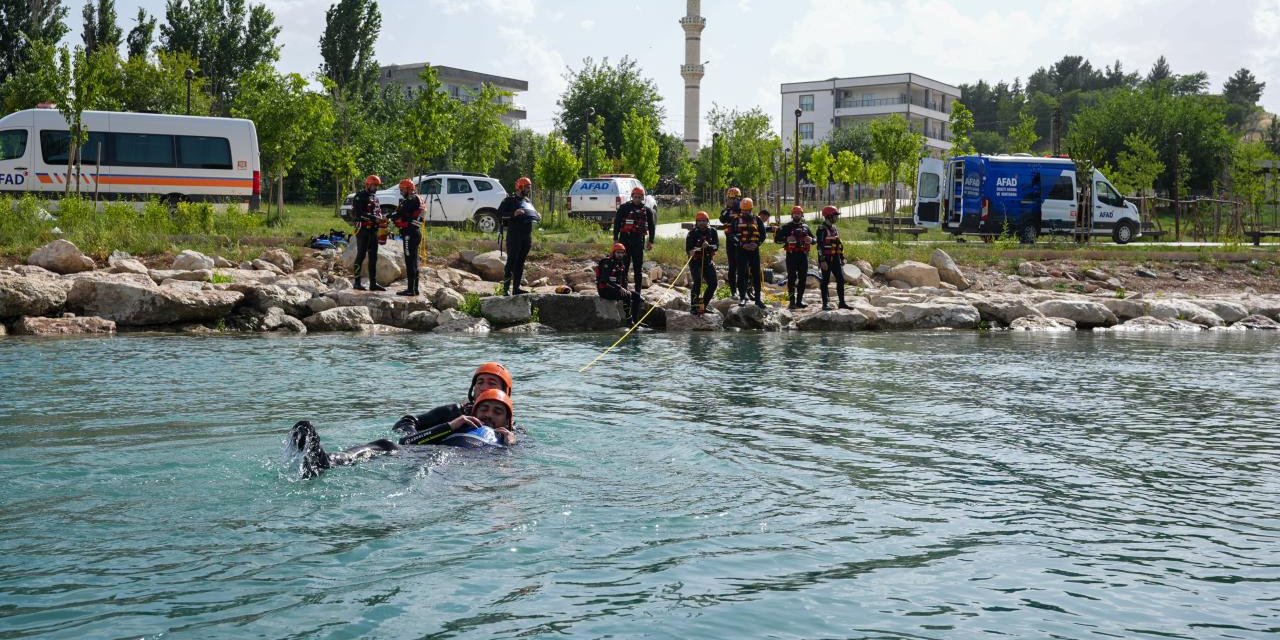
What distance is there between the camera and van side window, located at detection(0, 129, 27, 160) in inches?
1020

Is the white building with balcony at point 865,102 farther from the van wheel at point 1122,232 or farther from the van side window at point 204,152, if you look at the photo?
the van side window at point 204,152

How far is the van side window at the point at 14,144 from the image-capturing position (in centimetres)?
2590

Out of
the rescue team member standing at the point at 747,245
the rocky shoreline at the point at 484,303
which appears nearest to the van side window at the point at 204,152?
the rocky shoreline at the point at 484,303

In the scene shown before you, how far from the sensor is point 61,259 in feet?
62.0

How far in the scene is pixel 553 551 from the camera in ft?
18.6

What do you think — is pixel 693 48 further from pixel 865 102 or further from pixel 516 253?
pixel 516 253

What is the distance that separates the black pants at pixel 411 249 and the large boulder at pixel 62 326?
4.50 meters

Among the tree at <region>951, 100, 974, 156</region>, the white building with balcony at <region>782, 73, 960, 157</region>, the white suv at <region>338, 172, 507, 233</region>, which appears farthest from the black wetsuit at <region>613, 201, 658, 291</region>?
the white building with balcony at <region>782, 73, 960, 157</region>

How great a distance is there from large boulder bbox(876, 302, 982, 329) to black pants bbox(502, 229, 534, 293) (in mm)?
6271

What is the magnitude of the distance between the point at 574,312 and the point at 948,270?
9641mm

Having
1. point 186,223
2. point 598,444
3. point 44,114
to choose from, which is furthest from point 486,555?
point 44,114

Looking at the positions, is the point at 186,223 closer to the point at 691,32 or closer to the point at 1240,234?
the point at 1240,234

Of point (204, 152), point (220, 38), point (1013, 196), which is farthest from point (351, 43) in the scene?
point (1013, 196)

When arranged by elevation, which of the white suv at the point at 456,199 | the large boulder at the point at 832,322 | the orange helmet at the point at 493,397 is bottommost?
the large boulder at the point at 832,322
